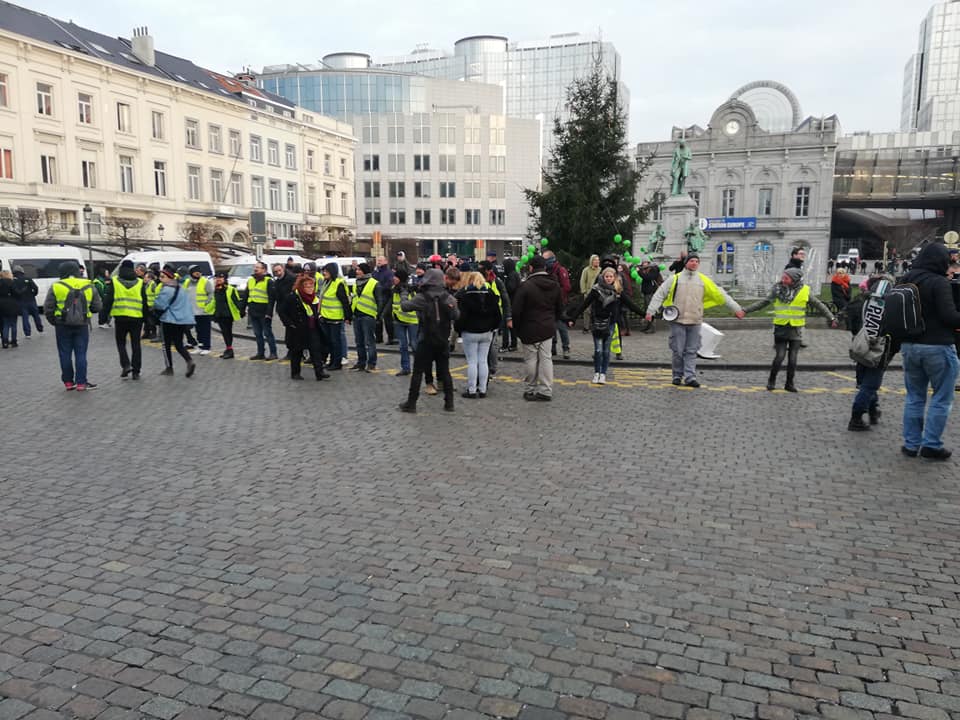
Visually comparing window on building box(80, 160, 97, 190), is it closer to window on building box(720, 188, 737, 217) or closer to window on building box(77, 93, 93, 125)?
window on building box(77, 93, 93, 125)

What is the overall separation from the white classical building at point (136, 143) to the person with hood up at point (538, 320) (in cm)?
3280

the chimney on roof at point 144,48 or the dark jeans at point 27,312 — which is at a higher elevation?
the chimney on roof at point 144,48

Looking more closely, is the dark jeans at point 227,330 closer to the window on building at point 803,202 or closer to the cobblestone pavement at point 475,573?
the cobblestone pavement at point 475,573

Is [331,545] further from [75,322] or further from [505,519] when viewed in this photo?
[75,322]

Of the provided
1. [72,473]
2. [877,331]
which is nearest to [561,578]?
[72,473]

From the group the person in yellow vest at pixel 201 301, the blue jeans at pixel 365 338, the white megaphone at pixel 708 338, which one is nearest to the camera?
the white megaphone at pixel 708 338

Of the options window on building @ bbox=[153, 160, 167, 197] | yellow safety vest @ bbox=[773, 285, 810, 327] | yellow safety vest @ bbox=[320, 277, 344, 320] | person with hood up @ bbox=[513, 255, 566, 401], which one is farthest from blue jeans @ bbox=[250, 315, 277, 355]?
window on building @ bbox=[153, 160, 167, 197]

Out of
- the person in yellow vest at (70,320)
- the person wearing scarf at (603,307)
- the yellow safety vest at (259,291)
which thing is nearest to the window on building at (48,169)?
the yellow safety vest at (259,291)

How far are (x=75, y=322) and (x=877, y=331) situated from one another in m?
10.4

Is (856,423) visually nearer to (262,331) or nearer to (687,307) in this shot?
(687,307)

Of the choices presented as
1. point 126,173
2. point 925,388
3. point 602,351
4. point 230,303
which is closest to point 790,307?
point 602,351

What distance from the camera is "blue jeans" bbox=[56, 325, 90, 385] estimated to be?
10602mm

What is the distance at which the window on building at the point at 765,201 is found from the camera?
61.0m

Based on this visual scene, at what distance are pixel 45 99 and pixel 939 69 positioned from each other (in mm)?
147569
